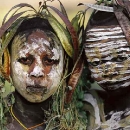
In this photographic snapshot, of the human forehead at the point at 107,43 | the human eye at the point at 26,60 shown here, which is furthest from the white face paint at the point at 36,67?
the human forehead at the point at 107,43

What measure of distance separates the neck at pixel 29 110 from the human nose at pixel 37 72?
19cm

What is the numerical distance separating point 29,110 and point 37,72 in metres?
0.25

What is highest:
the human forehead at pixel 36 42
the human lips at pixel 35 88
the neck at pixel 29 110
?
the human forehead at pixel 36 42

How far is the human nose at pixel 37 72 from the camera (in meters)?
2.58

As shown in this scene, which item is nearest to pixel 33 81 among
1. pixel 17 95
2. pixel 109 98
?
pixel 17 95

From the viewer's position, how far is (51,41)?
2.66 m

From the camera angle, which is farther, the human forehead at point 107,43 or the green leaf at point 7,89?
the green leaf at point 7,89

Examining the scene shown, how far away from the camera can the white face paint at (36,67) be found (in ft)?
8.53

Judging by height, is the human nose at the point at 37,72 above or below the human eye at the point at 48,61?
below

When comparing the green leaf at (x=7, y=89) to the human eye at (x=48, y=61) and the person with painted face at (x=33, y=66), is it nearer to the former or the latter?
the person with painted face at (x=33, y=66)

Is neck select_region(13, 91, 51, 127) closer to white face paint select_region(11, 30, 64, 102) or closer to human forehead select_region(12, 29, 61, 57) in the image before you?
white face paint select_region(11, 30, 64, 102)

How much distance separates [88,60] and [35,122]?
1.30 ft

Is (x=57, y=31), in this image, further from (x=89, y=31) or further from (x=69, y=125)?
(x=69, y=125)

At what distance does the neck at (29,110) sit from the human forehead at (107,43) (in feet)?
1.16
